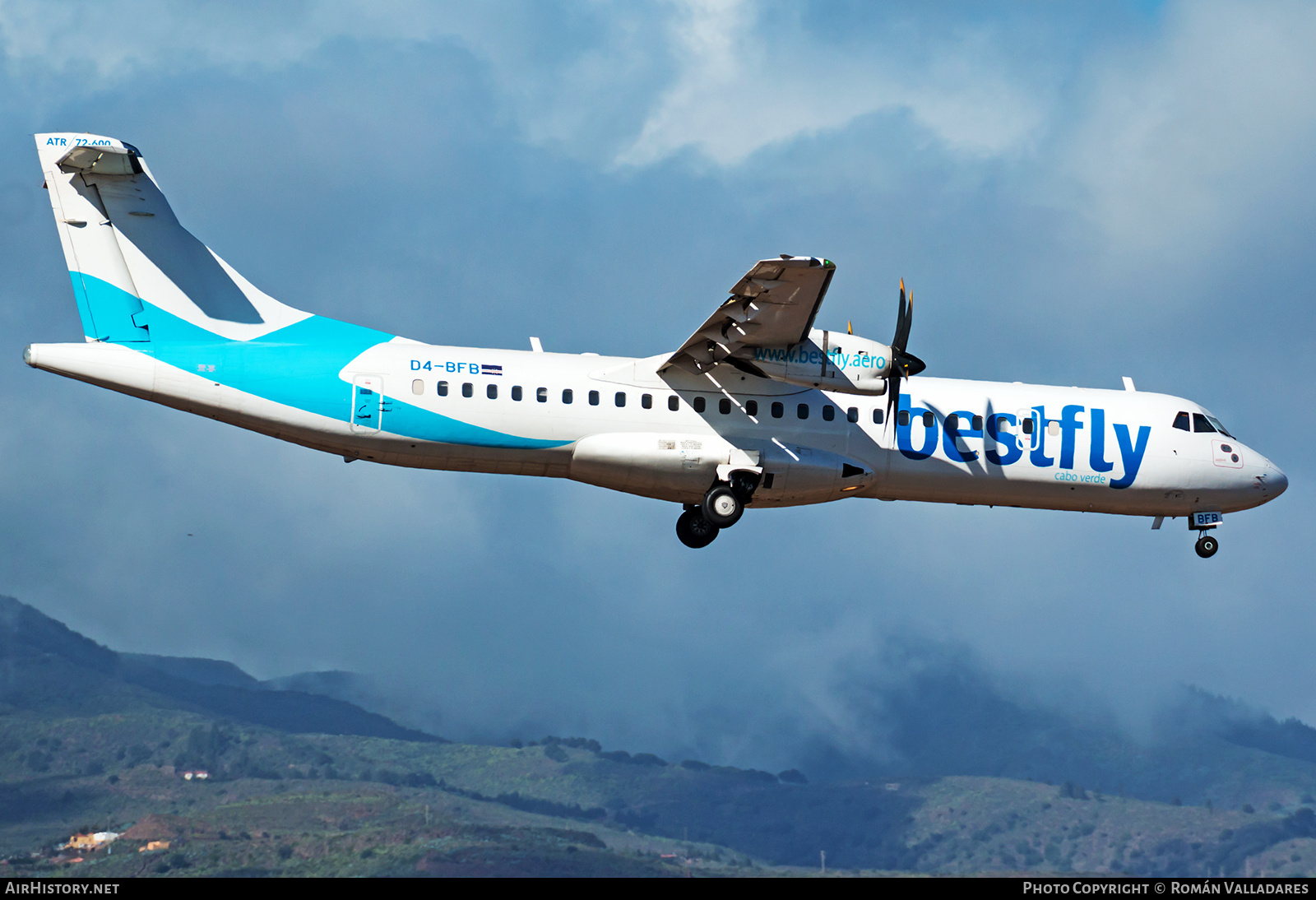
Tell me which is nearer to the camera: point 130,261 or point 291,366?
point 291,366

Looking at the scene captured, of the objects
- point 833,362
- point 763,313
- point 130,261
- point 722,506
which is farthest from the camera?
point 722,506

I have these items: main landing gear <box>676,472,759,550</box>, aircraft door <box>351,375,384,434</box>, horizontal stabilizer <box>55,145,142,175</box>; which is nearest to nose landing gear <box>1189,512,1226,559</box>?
main landing gear <box>676,472,759,550</box>

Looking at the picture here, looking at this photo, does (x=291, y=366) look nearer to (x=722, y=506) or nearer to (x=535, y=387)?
(x=535, y=387)

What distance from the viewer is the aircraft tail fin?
27.1 meters

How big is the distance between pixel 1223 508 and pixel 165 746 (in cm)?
17478

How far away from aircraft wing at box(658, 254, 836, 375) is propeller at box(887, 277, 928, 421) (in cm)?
179

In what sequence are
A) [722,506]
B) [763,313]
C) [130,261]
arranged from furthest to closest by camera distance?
1. [722,506]
2. [130,261]
3. [763,313]

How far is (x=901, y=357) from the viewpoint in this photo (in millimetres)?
27484

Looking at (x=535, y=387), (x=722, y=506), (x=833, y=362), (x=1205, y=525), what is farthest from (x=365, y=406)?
(x=1205, y=525)

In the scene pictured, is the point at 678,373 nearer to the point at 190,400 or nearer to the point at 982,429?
the point at 982,429

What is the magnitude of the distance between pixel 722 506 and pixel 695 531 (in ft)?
4.52

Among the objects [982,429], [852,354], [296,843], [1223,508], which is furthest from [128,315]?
[296,843]

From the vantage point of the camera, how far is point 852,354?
27234mm

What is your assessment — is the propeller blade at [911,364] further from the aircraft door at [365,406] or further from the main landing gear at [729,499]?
the aircraft door at [365,406]
